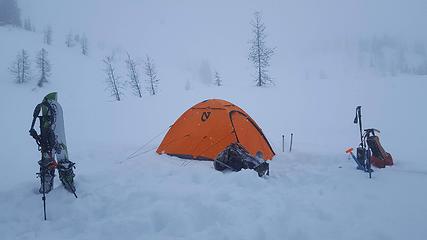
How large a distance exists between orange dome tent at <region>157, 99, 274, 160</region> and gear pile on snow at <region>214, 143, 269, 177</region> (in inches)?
41.3

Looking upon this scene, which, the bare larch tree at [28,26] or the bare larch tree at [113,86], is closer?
the bare larch tree at [113,86]

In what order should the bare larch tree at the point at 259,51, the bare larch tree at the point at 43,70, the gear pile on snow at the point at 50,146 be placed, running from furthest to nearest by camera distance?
the bare larch tree at the point at 43,70 < the bare larch tree at the point at 259,51 < the gear pile on snow at the point at 50,146

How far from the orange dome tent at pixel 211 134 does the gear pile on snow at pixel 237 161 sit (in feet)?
3.44

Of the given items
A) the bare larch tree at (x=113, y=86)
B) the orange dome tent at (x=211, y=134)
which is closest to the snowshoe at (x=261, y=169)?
the orange dome tent at (x=211, y=134)

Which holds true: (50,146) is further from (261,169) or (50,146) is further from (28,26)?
(28,26)

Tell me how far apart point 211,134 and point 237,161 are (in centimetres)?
178

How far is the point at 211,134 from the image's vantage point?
10148 millimetres

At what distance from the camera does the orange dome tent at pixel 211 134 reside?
32.9 ft

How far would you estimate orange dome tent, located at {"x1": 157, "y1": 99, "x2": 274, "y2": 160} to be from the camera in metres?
10.0

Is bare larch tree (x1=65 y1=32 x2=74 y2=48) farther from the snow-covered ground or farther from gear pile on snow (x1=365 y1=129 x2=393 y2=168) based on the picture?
gear pile on snow (x1=365 y1=129 x2=393 y2=168)

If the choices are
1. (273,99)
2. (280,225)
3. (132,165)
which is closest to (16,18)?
(273,99)

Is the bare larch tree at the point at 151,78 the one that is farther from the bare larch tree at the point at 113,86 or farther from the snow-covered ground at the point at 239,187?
the snow-covered ground at the point at 239,187

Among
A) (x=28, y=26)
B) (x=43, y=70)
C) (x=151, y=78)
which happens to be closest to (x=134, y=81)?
(x=151, y=78)

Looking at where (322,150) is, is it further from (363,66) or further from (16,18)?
(363,66)
